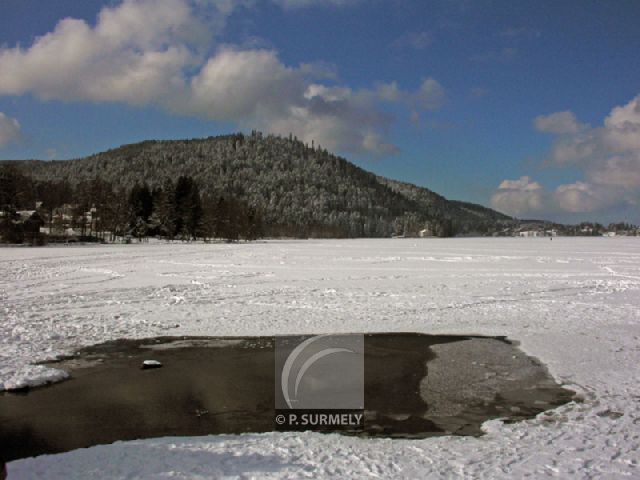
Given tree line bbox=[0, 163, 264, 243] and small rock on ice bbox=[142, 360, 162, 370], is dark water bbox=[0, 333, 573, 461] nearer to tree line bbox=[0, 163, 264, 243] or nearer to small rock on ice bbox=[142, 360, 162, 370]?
small rock on ice bbox=[142, 360, 162, 370]

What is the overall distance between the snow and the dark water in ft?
1.57

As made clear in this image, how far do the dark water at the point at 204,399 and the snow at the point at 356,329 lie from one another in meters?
0.48

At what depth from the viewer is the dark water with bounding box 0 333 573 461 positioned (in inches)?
272

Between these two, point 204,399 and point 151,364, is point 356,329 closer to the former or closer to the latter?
point 151,364

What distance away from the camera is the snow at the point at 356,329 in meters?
5.72

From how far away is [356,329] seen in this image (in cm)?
1408

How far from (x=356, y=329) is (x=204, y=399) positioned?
657cm

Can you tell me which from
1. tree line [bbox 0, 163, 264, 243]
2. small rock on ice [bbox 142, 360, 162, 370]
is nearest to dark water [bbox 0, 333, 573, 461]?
small rock on ice [bbox 142, 360, 162, 370]

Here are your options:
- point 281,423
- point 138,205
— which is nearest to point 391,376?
point 281,423

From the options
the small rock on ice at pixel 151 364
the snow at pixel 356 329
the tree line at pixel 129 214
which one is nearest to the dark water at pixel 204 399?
the small rock on ice at pixel 151 364

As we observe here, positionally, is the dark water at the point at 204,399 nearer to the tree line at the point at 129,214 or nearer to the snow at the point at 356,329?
the snow at the point at 356,329

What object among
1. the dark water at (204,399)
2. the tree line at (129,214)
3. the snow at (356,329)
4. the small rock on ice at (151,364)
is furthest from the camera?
the tree line at (129,214)

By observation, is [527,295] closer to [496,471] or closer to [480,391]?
[480,391]

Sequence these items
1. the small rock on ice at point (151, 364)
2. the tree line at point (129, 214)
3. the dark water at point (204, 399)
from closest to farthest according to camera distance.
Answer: the dark water at point (204, 399)
the small rock on ice at point (151, 364)
the tree line at point (129, 214)
